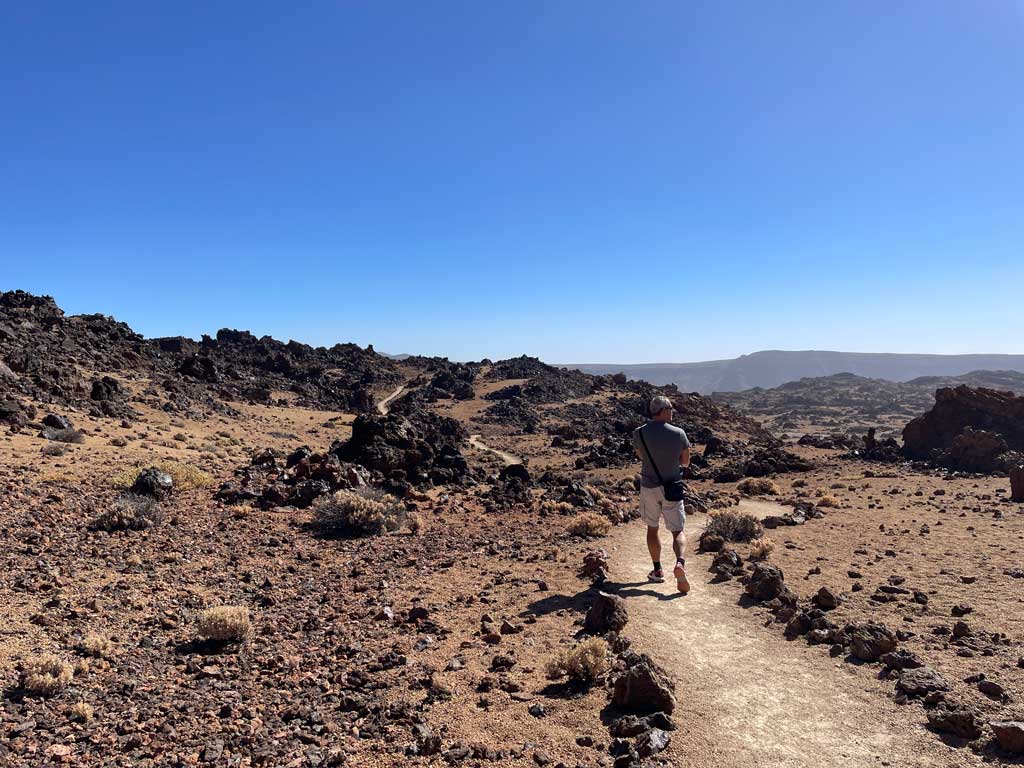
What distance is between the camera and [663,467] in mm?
7637

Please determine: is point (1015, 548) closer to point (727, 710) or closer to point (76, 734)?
point (727, 710)

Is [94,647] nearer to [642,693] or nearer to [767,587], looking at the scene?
[642,693]

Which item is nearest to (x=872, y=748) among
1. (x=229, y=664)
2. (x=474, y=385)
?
(x=229, y=664)

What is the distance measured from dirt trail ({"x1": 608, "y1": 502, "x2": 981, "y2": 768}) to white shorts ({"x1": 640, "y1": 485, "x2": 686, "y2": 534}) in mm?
1003

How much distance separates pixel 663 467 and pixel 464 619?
3292 mm

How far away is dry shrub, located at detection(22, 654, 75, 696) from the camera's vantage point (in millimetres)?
4688

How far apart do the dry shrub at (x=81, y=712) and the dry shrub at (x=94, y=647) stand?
1043 millimetres

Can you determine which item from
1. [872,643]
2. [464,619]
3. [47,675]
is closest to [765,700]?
[872,643]

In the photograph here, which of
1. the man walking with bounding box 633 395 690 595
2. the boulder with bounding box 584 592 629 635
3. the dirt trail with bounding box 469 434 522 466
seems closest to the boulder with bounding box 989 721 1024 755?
the boulder with bounding box 584 592 629 635

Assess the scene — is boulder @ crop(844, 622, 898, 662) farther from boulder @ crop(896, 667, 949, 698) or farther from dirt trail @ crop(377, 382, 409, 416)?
dirt trail @ crop(377, 382, 409, 416)

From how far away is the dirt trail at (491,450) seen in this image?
103ft

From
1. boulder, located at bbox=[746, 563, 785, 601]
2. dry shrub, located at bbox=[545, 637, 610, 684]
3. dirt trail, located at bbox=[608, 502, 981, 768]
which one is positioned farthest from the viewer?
boulder, located at bbox=[746, 563, 785, 601]

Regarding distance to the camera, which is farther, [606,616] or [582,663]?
[606,616]

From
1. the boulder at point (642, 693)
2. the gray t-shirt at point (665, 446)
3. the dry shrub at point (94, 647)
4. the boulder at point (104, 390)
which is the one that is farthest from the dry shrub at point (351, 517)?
the boulder at point (104, 390)
